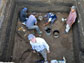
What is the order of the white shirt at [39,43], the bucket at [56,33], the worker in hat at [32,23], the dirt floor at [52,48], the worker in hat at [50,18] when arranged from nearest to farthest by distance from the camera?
the white shirt at [39,43], the dirt floor at [52,48], the worker in hat at [32,23], the bucket at [56,33], the worker in hat at [50,18]

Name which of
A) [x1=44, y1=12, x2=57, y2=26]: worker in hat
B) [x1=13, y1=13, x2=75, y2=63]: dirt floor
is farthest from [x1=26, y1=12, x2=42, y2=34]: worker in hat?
[x1=44, y1=12, x2=57, y2=26]: worker in hat

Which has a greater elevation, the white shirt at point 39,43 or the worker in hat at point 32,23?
the worker in hat at point 32,23

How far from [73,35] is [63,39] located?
569 millimetres

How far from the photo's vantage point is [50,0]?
721cm

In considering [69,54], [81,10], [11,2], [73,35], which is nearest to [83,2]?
[81,10]

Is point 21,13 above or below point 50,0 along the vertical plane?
below

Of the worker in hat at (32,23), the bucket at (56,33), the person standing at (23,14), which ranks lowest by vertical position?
the bucket at (56,33)

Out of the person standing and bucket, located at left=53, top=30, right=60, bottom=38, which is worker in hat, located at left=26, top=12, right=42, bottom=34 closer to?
the person standing

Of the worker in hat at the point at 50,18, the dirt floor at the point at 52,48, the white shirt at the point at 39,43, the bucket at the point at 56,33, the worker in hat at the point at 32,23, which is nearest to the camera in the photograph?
the white shirt at the point at 39,43

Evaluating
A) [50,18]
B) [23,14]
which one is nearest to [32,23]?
[23,14]

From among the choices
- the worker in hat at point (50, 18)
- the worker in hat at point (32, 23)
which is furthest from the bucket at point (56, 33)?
the worker in hat at point (32, 23)

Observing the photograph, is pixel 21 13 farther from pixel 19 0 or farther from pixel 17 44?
pixel 17 44

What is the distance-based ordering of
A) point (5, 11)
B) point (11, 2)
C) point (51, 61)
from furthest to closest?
point (11, 2) < point (5, 11) < point (51, 61)

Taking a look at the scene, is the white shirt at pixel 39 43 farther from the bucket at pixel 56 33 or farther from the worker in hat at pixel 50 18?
the worker in hat at pixel 50 18
